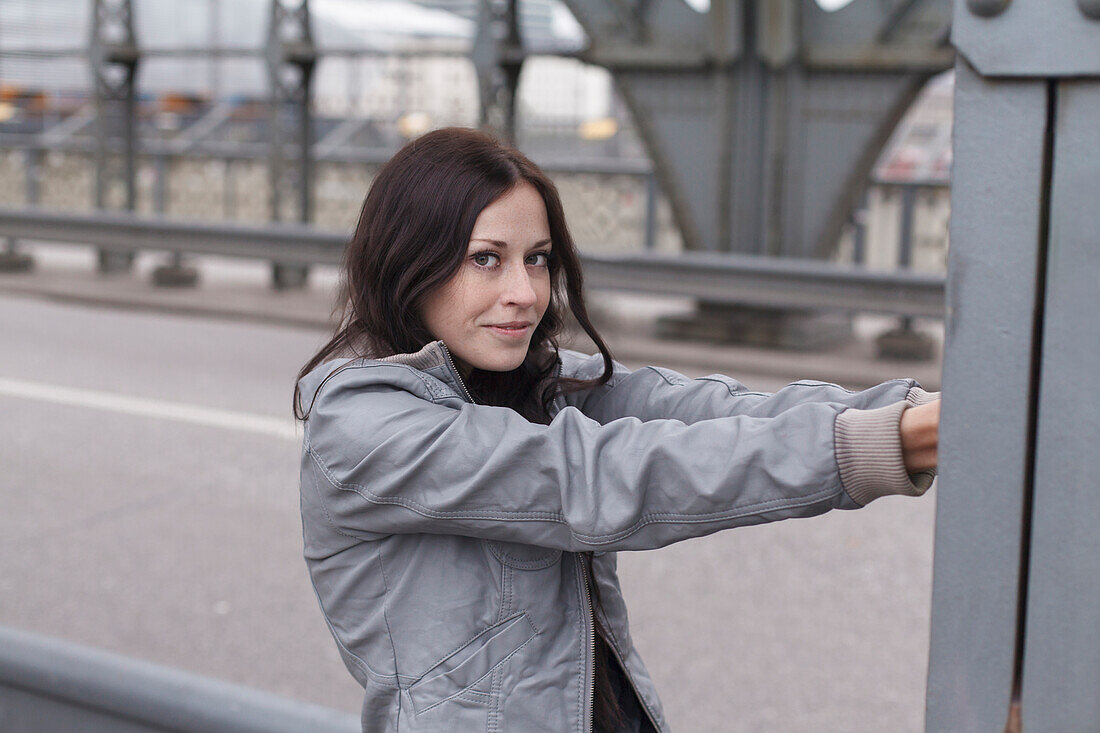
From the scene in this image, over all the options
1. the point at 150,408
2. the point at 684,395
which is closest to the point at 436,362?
the point at 684,395

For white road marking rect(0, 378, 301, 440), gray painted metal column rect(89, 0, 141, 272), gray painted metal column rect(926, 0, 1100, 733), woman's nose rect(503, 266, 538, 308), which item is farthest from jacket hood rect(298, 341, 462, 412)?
gray painted metal column rect(89, 0, 141, 272)

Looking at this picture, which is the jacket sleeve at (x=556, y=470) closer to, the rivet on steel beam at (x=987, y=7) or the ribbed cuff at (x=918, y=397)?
the ribbed cuff at (x=918, y=397)

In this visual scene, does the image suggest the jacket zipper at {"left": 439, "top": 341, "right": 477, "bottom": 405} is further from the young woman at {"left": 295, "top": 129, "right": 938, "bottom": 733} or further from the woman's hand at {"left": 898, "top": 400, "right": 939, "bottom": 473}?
the woman's hand at {"left": 898, "top": 400, "right": 939, "bottom": 473}

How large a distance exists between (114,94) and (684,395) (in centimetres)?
1255

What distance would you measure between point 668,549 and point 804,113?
476 centimetres

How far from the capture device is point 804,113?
9.27 metres

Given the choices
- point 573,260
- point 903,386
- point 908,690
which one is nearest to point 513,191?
point 573,260

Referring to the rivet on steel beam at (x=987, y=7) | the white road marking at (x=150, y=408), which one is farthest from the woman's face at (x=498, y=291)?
the white road marking at (x=150, y=408)

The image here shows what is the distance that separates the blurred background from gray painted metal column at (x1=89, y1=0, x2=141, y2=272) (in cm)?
4

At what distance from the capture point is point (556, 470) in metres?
1.46

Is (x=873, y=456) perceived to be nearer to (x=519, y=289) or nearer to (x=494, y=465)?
(x=494, y=465)

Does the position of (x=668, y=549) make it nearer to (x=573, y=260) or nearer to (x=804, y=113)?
(x=573, y=260)

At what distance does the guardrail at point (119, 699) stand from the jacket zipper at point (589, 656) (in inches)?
19.4

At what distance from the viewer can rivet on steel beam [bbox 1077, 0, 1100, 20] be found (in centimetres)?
92
